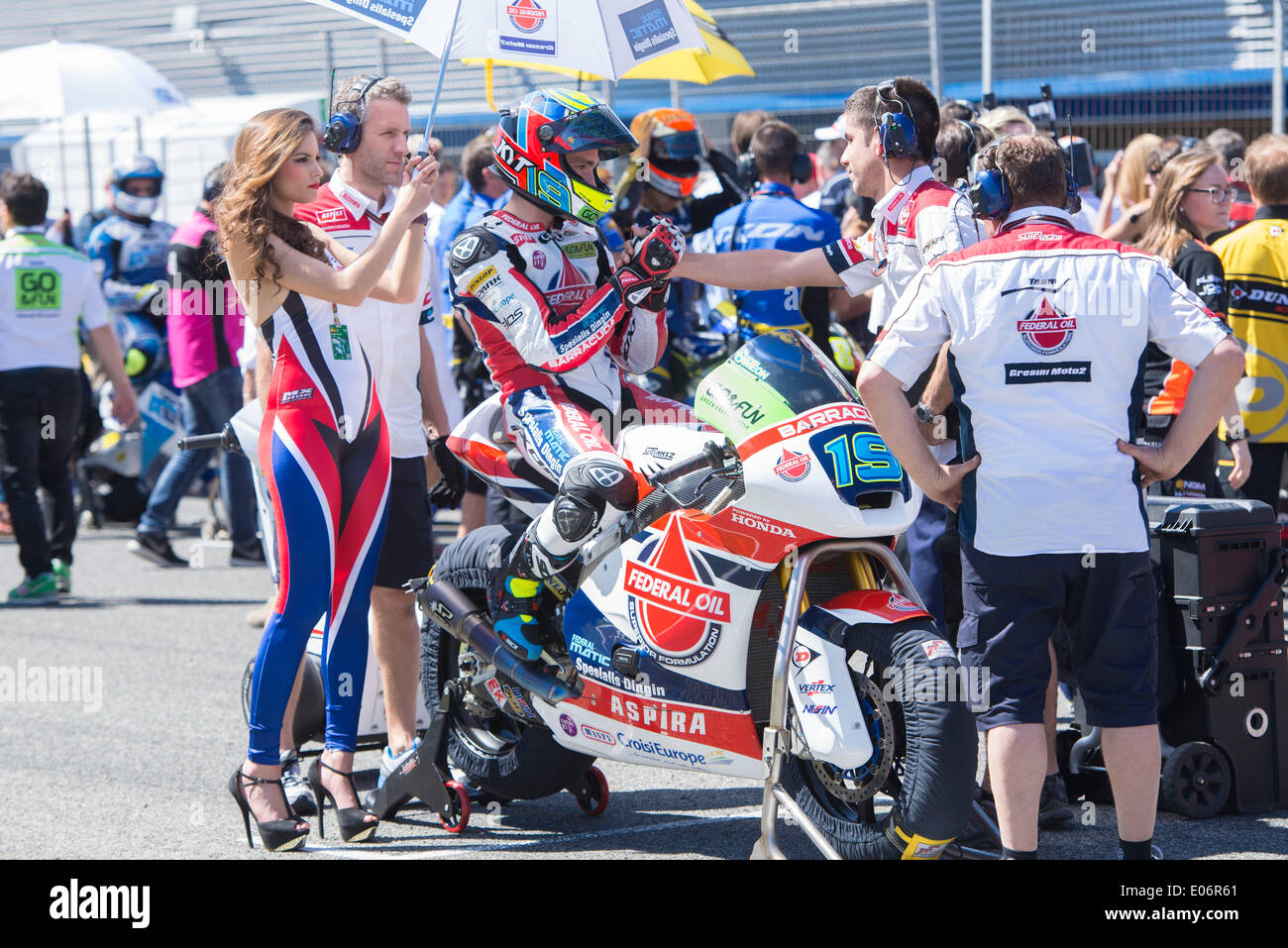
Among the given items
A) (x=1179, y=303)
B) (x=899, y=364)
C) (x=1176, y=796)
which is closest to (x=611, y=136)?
(x=899, y=364)

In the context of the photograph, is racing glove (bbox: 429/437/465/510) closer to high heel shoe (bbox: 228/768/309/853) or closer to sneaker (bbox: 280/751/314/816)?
sneaker (bbox: 280/751/314/816)

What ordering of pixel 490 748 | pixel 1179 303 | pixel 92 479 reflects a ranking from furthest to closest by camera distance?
pixel 92 479 → pixel 490 748 → pixel 1179 303

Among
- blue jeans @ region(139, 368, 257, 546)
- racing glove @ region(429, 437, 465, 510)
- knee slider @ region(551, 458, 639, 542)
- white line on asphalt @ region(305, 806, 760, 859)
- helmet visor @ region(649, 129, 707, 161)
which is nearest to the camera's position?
knee slider @ region(551, 458, 639, 542)

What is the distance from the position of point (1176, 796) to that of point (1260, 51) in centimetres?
682

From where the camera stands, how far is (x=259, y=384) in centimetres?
446

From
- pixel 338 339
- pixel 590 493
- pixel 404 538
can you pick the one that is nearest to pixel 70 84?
pixel 404 538

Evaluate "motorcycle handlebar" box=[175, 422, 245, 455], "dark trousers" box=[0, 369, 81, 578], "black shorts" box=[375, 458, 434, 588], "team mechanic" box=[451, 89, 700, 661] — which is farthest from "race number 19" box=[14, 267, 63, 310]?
"team mechanic" box=[451, 89, 700, 661]

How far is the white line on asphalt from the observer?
4.36 metres

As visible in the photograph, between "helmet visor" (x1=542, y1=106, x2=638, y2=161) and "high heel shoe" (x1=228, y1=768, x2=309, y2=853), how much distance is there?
1.99 m

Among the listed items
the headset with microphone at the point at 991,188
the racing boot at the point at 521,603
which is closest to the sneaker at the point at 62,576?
the racing boot at the point at 521,603

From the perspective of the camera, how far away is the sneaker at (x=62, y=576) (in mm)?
8609

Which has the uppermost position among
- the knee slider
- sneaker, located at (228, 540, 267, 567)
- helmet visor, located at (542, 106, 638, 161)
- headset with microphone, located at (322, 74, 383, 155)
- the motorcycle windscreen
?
headset with microphone, located at (322, 74, 383, 155)

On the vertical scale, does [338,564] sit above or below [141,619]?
above

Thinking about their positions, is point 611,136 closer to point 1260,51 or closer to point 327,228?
point 327,228
